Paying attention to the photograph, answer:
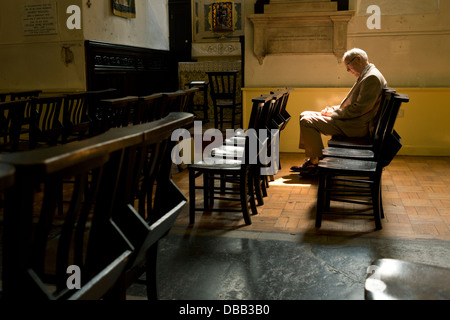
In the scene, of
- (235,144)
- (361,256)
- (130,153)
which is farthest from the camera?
(235,144)

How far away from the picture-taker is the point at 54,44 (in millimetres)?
6996

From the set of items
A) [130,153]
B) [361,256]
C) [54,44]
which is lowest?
[361,256]

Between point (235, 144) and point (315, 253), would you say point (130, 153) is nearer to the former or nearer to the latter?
point (315, 253)

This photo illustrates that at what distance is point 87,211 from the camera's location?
4.20ft

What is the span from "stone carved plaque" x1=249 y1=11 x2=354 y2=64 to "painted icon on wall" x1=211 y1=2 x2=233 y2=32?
364 cm

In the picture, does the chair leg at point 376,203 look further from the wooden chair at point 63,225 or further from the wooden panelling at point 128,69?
the wooden panelling at point 128,69

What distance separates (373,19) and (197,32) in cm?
486

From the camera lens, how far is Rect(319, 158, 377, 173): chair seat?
3628 millimetres

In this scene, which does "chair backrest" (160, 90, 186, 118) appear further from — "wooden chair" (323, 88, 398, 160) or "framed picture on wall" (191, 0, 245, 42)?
"framed picture on wall" (191, 0, 245, 42)

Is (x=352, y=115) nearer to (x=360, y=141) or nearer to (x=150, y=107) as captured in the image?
(x=360, y=141)

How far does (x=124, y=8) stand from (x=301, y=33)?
10.0 feet

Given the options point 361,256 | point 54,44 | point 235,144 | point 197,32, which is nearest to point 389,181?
point 235,144

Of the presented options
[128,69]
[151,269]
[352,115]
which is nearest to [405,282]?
[151,269]

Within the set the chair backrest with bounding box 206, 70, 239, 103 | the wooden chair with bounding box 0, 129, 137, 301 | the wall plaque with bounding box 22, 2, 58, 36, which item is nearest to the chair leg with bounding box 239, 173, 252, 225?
the wooden chair with bounding box 0, 129, 137, 301
